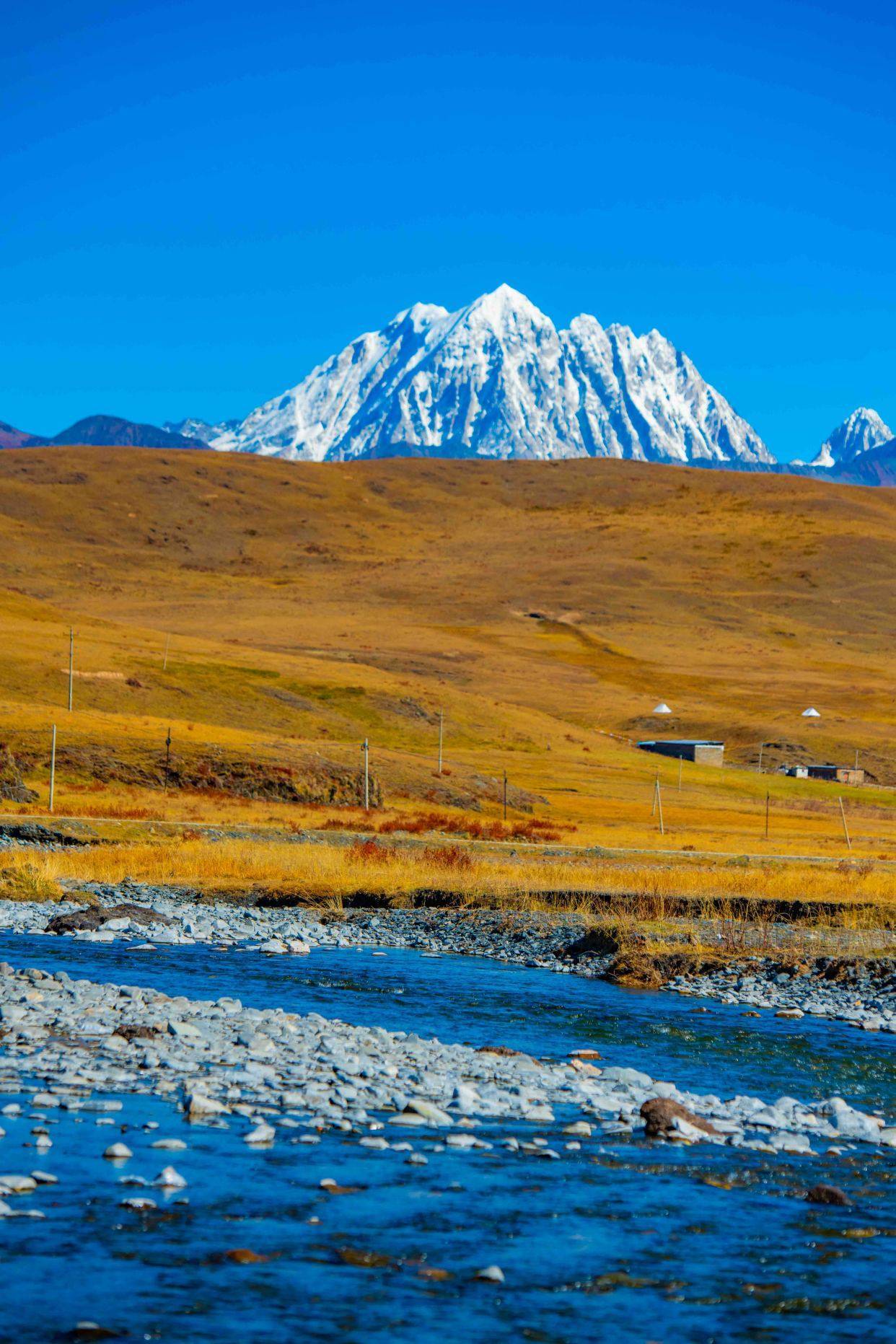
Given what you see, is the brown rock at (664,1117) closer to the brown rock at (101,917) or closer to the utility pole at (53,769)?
the brown rock at (101,917)

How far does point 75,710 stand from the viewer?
8006 cm

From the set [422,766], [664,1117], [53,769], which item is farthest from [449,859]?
[422,766]

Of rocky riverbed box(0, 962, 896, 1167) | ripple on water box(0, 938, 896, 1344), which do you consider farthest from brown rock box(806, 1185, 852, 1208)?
rocky riverbed box(0, 962, 896, 1167)

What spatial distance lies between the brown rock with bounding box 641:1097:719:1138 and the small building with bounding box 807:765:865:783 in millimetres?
102209

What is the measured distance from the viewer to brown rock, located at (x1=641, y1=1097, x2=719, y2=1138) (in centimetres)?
1678

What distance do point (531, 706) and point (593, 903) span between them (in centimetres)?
10750

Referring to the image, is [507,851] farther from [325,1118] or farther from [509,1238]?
[509,1238]

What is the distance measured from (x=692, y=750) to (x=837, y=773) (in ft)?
38.5

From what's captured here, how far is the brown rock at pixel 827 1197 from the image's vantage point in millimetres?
14484

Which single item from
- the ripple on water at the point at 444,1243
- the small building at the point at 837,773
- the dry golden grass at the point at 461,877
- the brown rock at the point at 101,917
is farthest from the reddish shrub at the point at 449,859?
Result: the small building at the point at 837,773

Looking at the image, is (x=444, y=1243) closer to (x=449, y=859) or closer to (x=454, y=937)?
(x=454, y=937)

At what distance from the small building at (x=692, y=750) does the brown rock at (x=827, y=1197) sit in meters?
102

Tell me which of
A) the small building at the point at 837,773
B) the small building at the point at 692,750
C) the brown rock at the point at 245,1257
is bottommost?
the brown rock at the point at 245,1257

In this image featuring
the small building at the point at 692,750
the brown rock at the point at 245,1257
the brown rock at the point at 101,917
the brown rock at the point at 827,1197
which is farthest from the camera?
the small building at the point at 692,750
